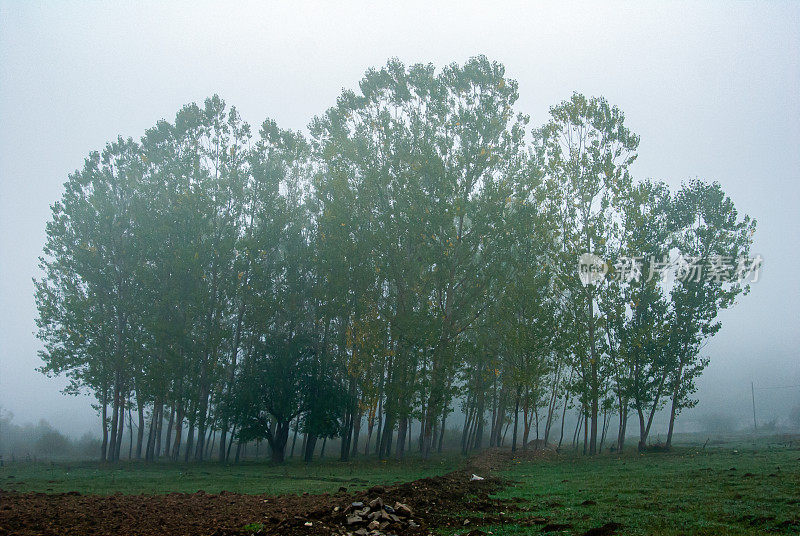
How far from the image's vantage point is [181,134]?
34969 mm

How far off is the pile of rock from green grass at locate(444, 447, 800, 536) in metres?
1.79

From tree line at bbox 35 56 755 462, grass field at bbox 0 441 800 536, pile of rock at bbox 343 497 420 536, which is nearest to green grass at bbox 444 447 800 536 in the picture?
grass field at bbox 0 441 800 536

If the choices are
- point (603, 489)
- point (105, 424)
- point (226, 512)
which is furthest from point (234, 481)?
point (105, 424)

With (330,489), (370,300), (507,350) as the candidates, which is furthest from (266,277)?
(330,489)

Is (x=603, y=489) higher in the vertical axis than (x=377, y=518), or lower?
lower

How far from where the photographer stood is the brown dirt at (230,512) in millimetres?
9891

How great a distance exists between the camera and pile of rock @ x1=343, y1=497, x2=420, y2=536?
32.9 feet

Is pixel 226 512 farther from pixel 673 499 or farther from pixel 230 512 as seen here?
pixel 673 499

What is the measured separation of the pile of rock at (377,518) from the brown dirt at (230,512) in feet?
0.16

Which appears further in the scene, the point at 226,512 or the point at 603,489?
the point at 603,489

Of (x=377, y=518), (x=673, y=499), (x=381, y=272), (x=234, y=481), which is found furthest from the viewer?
(x=381, y=272)

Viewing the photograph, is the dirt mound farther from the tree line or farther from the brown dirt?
the tree line

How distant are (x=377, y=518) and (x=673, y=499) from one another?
7136mm

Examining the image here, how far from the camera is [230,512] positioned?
38.2 feet
